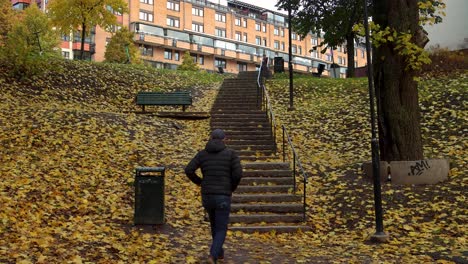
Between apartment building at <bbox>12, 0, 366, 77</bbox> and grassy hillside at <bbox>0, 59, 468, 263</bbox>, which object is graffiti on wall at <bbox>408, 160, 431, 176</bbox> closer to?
grassy hillside at <bbox>0, 59, 468, 263</bbox>

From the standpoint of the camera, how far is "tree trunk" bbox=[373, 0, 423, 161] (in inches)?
439

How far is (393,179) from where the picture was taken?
11.0 meters

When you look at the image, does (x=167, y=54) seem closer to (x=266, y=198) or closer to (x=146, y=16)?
(x=146, y=16)

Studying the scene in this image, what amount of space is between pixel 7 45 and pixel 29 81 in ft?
6.79

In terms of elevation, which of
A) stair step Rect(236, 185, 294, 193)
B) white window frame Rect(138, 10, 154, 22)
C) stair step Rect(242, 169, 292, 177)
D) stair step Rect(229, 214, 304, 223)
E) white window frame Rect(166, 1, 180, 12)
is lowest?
stair step Rect(229, 214, 304, 223)

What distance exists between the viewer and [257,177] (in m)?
11.7

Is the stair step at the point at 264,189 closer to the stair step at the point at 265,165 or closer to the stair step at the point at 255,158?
the stair step at the point at 265,165

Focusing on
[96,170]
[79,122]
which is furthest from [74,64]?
[96,170]

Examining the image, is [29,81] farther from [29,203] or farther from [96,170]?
[29,203]

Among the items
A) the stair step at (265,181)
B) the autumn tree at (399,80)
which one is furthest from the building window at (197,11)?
the stair step at (265,181)

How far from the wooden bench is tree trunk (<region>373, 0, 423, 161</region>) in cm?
914

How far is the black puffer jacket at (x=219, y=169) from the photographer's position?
21.2ft

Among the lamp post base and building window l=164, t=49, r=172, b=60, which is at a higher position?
building window l=164, t=49, r=172, b=60

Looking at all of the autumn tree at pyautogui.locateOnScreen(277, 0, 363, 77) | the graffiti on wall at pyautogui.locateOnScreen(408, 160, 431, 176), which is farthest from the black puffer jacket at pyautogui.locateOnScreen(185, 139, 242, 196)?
the autumn tree at pyautogui.locateOnScreen(277, 0, 363, 77)
